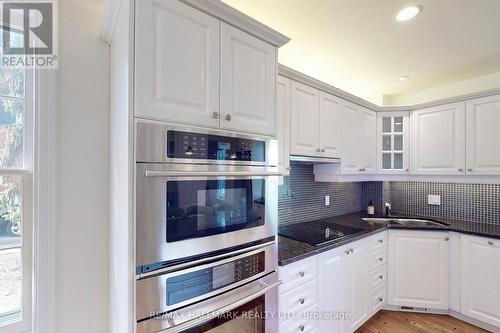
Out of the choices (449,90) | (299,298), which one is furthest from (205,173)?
(449,90)

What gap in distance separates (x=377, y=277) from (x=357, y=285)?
439mm

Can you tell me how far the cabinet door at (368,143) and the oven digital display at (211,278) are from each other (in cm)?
186

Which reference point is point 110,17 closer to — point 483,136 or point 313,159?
point 313,159

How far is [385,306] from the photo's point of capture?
2.52 meters

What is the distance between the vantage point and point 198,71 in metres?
1.08

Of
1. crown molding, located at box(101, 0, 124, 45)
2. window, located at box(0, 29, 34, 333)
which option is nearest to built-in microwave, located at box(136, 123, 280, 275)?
crown molding, located at box(101, 0, 124, 45)

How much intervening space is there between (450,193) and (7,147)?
3.93 meters

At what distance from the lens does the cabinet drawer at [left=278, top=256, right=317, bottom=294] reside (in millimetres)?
1467

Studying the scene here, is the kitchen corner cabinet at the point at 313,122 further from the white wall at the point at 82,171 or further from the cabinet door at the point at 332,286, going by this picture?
the white wall at the point at 82,171

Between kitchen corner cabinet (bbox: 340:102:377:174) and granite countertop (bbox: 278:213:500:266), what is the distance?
553 mm

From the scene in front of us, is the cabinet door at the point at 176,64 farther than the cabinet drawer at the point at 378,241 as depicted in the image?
No

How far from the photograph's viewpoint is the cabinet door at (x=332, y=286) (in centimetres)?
173

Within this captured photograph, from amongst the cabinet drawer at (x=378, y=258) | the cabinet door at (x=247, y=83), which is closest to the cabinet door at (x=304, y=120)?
the cabinet door at (x=247, y=83)

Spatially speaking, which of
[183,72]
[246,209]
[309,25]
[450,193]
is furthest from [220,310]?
[450,193]
